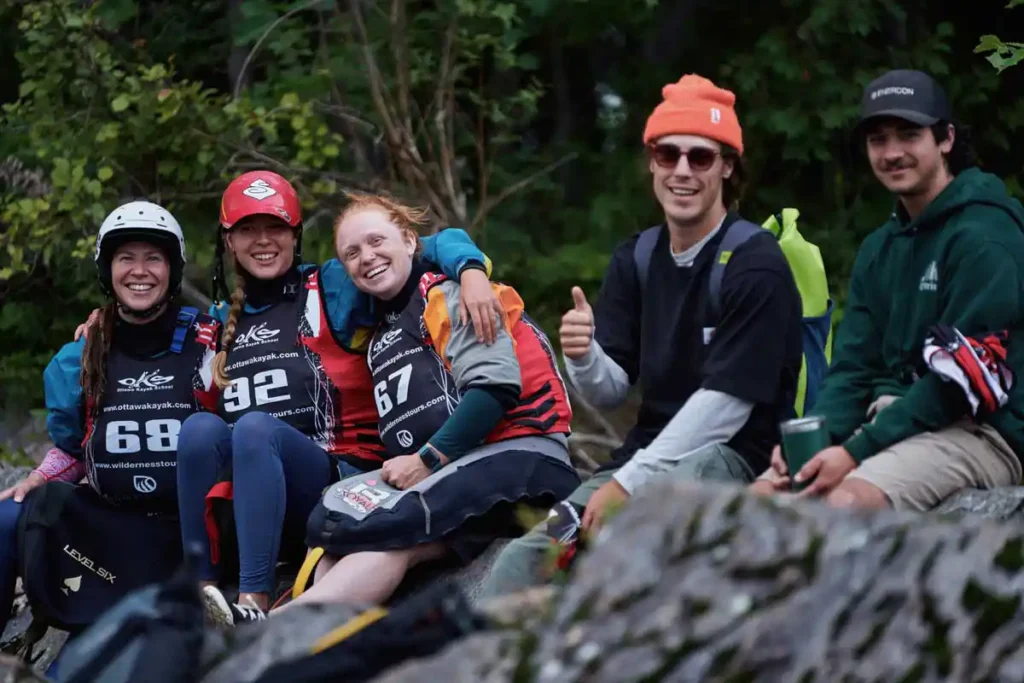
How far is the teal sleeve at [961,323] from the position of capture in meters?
3.73

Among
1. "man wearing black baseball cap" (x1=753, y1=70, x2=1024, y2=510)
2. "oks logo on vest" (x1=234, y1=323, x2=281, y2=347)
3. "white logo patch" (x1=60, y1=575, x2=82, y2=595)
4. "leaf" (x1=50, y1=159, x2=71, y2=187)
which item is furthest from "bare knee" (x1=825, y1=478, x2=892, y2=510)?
"leaf" (x1=50, y1=159, x2=71, y2=187)

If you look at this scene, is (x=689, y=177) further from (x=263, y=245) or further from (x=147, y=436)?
(x=147, y=436)

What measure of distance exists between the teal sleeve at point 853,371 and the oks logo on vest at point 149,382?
217cm

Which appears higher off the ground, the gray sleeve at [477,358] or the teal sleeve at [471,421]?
the gray sleeve at [477,358]

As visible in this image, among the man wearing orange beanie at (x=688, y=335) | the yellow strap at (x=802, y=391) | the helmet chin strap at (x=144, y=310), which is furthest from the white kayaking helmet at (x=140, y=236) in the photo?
the yellow strap at (x=802, y=391)

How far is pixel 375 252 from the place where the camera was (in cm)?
472

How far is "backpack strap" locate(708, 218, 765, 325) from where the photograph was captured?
407 cm

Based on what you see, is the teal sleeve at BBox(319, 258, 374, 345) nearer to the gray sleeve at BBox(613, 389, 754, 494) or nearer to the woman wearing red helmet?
the woman wearing red helmet

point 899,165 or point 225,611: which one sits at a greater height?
point 899,165

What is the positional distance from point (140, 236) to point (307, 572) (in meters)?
1.42

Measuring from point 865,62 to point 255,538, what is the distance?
184 inches

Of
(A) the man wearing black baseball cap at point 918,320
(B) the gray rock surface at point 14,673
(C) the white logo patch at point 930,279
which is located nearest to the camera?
(B) the gray rock surface at point 14,673

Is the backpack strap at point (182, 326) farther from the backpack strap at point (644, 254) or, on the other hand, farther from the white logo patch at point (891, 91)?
the white logo patch at point (891, 91)

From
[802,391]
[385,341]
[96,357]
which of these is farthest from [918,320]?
[96,357]
